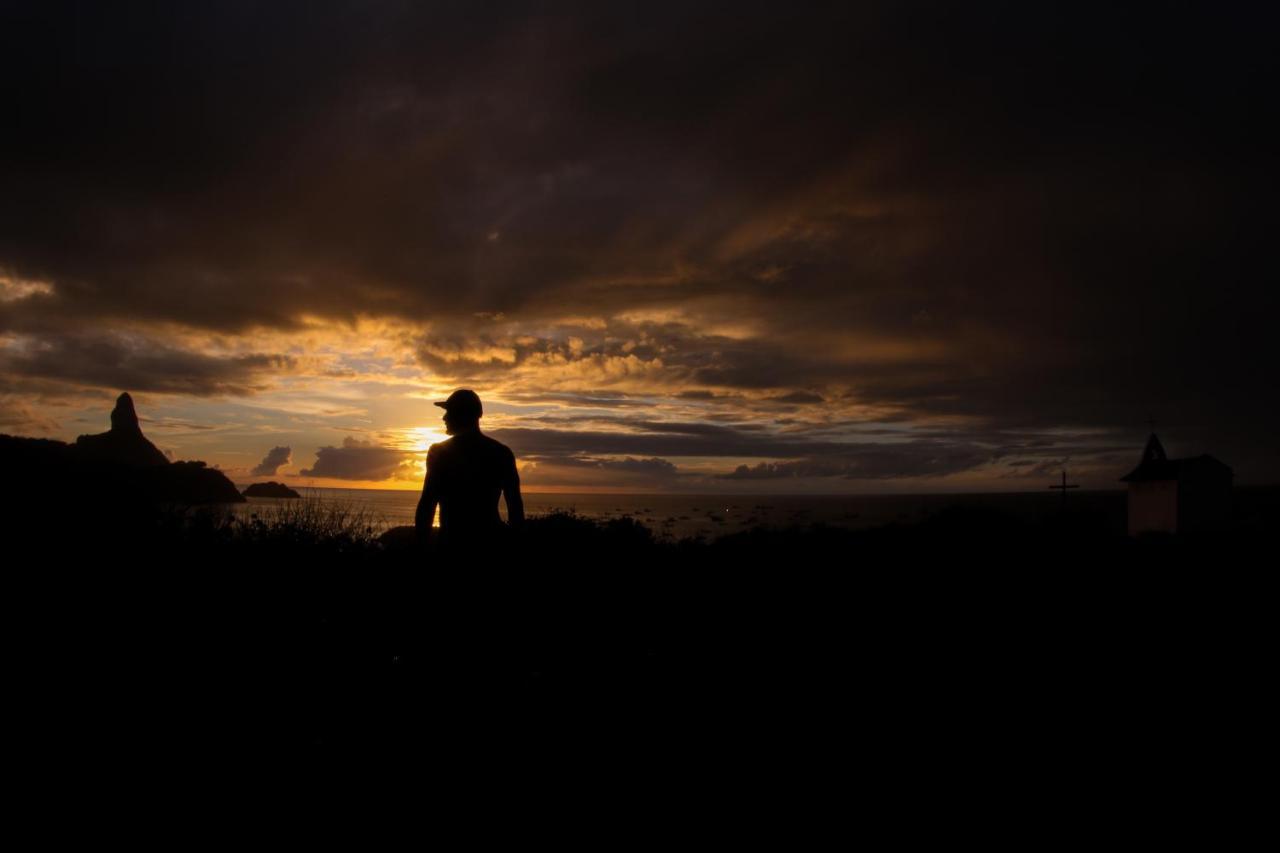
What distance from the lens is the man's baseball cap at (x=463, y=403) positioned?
23.1 ft

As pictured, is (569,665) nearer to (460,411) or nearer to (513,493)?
(513,493)

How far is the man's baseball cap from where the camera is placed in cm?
705

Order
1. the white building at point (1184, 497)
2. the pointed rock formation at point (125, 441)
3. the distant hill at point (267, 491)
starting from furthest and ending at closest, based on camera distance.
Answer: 1. the distant hill at point (267, 491)
2. the pointed rock formation at point (125, 441)
3. the white building at point (1184, 497)

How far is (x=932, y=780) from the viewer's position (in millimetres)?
4746

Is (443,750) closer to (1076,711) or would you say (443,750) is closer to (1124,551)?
(1076,711)

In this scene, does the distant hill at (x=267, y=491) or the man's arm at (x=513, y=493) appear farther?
the distant hill at (x=267, y=491)

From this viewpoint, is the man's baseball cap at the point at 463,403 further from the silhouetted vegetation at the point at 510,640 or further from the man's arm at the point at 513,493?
the silhouetted vegetation at the point at 510,640

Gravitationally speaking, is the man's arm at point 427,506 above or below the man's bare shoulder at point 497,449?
below

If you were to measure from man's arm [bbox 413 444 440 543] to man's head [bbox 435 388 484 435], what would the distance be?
29 cm

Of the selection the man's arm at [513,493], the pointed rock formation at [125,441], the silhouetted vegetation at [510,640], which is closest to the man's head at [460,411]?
the man's arm at [513,493]

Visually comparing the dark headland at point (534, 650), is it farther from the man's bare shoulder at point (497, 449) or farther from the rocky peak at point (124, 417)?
the rocky peak at point (124, 417)

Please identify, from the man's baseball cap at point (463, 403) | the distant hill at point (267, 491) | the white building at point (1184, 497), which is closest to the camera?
the man's baseball cap at point (463, 403)

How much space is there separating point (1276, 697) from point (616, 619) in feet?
24.1

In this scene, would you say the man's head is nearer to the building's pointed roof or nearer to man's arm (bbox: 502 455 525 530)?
man's arm (bbox: 502 455 525 530)
